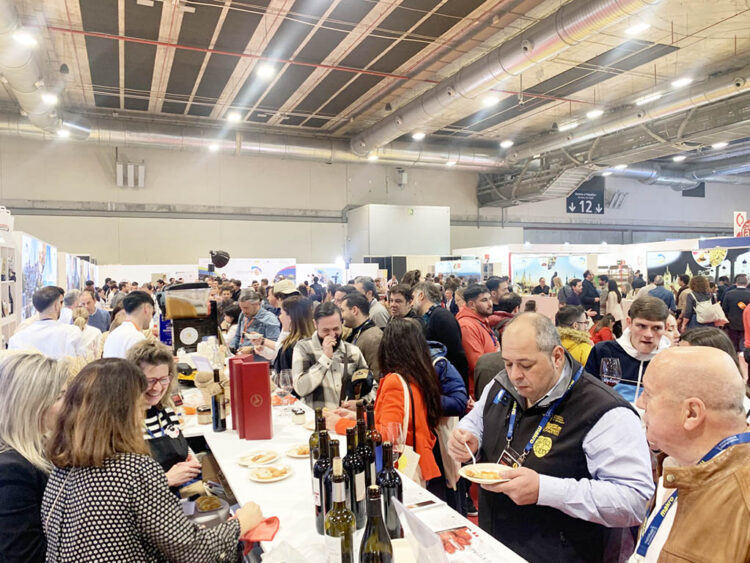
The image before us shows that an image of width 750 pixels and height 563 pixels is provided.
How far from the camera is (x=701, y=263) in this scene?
35.8 ft

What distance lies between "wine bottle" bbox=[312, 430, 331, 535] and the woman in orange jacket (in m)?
0.82

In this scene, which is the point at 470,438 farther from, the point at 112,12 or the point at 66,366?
the point at 112,12

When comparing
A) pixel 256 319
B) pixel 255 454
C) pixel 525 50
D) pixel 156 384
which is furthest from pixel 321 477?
pixel 525 50

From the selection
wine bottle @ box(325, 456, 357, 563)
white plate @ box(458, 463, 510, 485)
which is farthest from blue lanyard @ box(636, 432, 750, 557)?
wine bottle @ box(325, 456, 357, 563)

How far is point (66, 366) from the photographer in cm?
203

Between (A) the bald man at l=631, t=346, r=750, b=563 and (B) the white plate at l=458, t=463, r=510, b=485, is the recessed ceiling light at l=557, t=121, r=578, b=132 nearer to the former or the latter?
(B) the white plate at l=458, t=463, r=510, b=485

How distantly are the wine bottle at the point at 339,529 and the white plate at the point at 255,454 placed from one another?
956 mm

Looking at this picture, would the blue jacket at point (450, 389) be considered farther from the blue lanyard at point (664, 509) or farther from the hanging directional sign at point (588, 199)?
the hanging directional sign at point (588, 199)

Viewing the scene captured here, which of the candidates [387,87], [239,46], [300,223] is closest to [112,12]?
[239,46]

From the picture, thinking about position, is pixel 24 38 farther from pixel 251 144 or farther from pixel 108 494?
pixel 108 494

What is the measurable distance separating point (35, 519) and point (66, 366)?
0.58 m

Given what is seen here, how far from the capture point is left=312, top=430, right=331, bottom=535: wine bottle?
173cm

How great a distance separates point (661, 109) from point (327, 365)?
10.1m

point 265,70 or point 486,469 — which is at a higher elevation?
point 265,70
